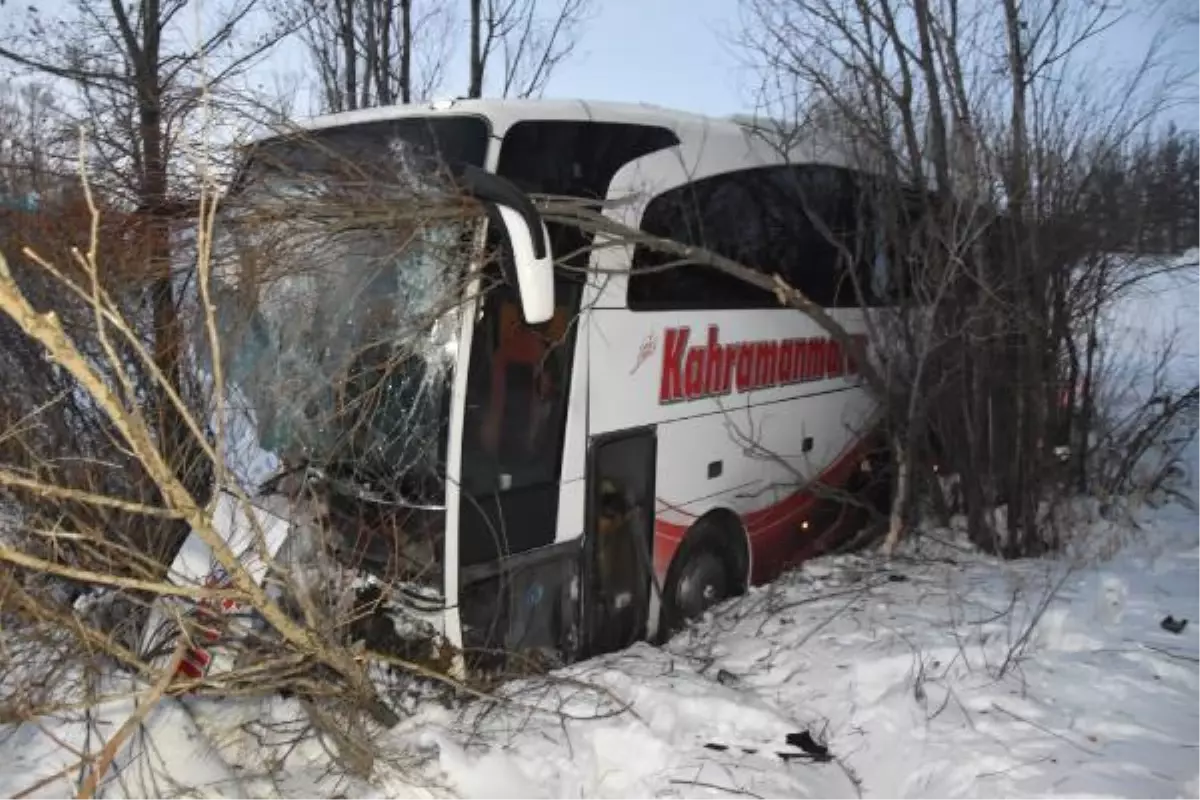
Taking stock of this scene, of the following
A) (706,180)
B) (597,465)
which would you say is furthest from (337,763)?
(706,180)

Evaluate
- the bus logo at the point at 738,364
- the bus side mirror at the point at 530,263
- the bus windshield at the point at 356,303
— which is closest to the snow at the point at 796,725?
the bus windshield at the point at 356,303

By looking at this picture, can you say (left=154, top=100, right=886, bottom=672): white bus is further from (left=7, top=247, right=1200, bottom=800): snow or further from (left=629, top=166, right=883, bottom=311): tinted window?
(left=7, top=247, right=1200, bottom=800): snow

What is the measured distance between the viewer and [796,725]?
334 centimetres

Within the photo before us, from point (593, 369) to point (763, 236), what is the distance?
1.78m

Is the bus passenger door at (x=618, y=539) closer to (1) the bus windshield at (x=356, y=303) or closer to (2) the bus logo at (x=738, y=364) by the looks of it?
(2) the bus logo at (x=738, y=364)

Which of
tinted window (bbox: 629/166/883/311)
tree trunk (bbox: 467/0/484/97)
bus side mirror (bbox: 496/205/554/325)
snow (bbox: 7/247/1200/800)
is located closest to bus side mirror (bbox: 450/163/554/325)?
bus side mirror (bbox: 496/205/554/325)

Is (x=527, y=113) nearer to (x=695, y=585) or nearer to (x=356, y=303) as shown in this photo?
(x=356, y=303)

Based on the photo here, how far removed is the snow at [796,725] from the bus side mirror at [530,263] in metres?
1.61

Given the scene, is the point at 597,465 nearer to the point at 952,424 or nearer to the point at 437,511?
the point at 437,511

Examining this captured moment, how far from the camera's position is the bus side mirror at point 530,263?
317 cm

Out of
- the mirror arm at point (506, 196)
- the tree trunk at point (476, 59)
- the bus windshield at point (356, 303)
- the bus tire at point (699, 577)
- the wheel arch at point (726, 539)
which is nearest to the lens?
the mirror arm at point (506, 196)

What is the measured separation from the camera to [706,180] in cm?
463

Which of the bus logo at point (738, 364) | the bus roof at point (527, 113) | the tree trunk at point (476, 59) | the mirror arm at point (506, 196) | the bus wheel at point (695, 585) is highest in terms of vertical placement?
the tree trunk at point (476, 59)

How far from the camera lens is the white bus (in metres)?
3.41
